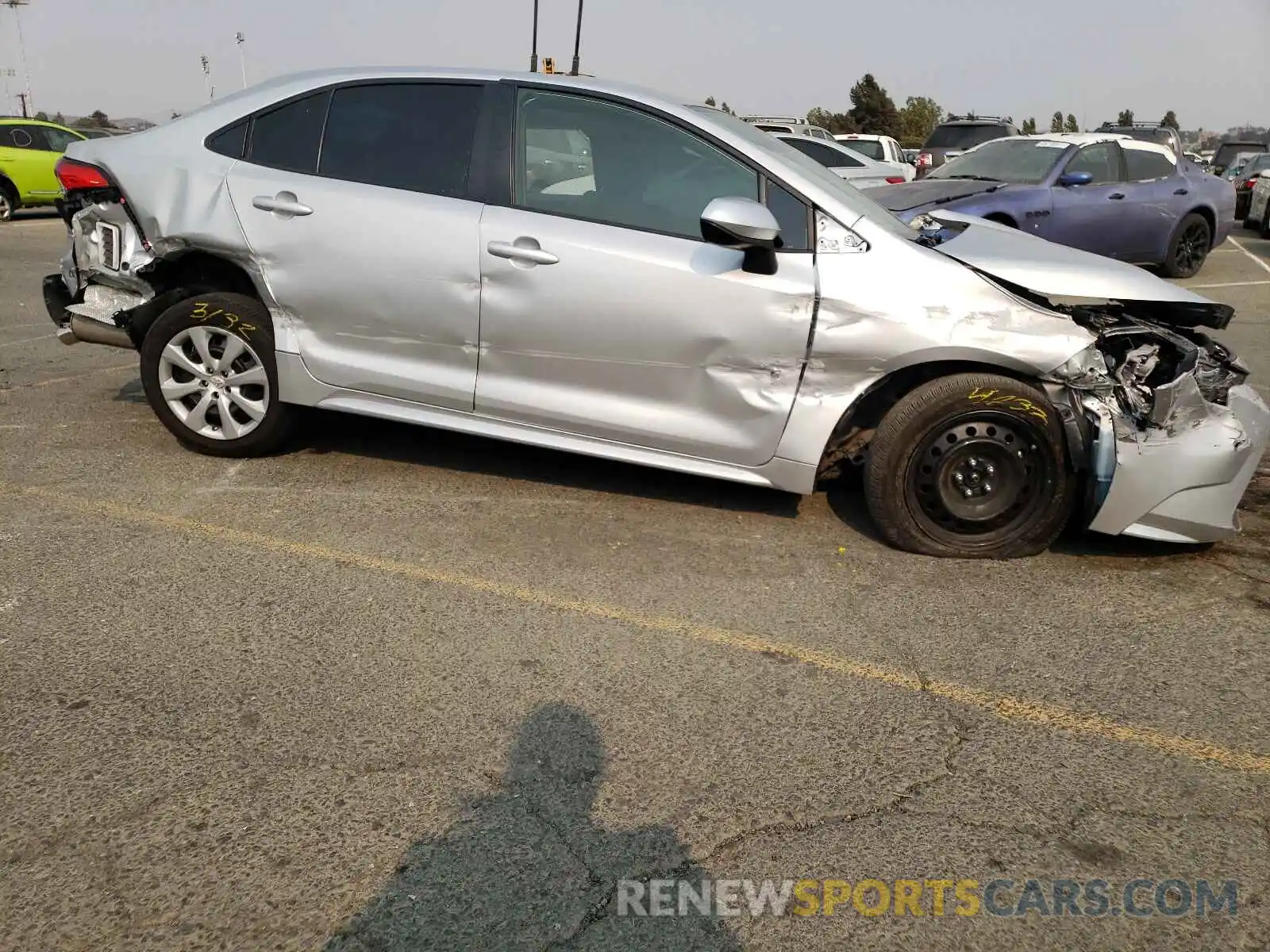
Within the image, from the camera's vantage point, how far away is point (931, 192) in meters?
9.56

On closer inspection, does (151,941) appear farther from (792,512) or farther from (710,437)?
(792,512)

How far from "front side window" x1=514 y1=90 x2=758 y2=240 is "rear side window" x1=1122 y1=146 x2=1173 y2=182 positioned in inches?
352

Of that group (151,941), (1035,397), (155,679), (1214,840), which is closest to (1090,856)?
(1214,840)

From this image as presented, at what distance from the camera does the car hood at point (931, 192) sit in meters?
9.16

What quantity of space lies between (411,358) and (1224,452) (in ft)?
10.6

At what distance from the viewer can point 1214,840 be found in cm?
255

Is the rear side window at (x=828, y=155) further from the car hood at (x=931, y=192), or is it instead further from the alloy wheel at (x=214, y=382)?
the alloy wheel at (x=214, y=382)

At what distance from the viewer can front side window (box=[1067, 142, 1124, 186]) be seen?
1060 centimetres

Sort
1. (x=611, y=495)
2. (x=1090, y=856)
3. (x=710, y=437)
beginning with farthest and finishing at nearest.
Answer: (x=611, y=495) → (x=710, y=437) → (x=1090, y=856)

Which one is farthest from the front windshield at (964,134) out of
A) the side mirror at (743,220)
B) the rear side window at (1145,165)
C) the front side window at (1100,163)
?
the side mirror at (743,220)

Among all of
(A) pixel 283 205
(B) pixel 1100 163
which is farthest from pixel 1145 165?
(A) pixel 283 205

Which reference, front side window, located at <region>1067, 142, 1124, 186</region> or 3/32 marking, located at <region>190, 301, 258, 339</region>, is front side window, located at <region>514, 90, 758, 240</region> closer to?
3/32 marking, located at <region>190, 301, 258, 339</region>

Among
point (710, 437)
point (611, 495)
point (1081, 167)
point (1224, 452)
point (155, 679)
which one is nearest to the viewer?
point (155, 679)

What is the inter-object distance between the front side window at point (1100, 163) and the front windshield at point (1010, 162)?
0.19 m
